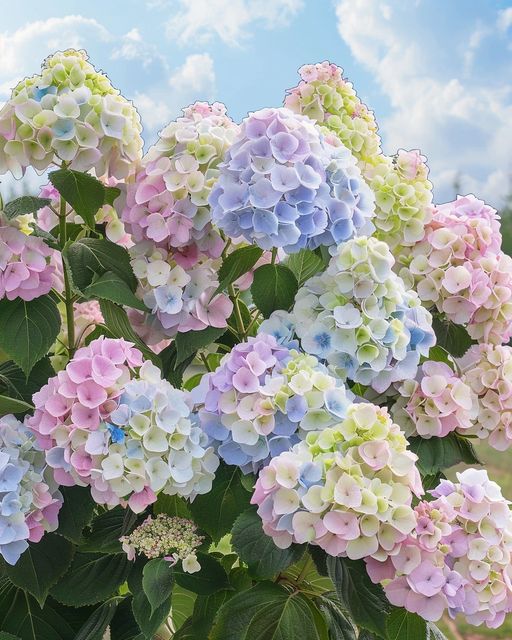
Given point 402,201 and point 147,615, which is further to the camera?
point 402,201

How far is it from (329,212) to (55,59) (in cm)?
41

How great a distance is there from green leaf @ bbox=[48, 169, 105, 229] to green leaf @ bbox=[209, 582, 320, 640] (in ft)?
1.64

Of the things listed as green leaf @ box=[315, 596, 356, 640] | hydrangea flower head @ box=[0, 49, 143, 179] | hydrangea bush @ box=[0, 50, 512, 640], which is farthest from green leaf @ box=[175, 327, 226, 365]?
green leaf @ box=[315, 596, 356, 640]

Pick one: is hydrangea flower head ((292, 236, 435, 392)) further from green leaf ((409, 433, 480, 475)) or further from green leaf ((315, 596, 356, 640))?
green leaf ((315, 596, 356, 640))

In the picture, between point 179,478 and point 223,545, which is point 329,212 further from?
point 223,545

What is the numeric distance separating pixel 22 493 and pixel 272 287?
1.25 feet

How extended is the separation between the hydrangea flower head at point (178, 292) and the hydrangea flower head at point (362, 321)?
0.11 metres

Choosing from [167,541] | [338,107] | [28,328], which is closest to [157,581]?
[167,541]

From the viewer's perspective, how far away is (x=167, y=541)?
0.99m

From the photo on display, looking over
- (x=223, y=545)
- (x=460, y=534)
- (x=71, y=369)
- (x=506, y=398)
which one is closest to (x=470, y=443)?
(x=506, y=398)

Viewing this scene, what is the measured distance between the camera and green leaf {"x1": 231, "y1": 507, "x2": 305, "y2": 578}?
959 mm

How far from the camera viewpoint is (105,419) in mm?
1007

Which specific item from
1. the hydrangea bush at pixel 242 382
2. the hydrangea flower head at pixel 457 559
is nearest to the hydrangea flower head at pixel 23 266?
the hydrangea bush at pixel 242 382

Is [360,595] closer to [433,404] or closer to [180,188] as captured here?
[433,404]
